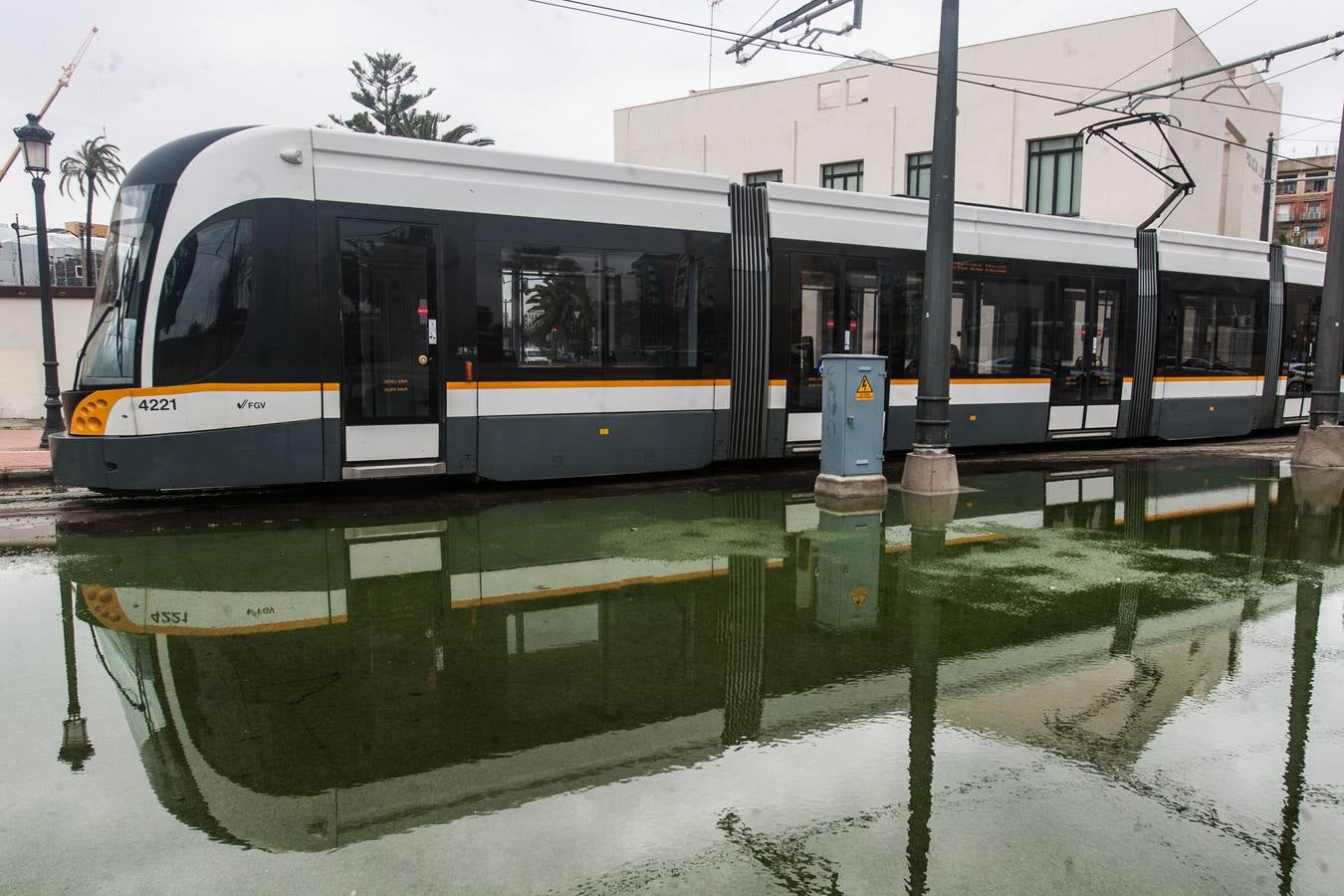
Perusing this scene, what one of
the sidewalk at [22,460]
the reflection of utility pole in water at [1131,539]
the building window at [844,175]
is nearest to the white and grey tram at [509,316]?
the reflection of utility pole in water at [1131,539]

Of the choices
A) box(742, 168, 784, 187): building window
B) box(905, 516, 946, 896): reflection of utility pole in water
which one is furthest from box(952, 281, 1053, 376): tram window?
box(742, 168, 784, 187): building window

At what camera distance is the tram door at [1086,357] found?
14227 mm

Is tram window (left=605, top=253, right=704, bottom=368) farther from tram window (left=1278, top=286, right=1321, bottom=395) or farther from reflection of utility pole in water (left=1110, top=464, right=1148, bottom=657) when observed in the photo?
tram window (left=1278, top=286, right=1321, bottom=395)

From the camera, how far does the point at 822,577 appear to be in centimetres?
666

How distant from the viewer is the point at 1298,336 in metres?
17.5

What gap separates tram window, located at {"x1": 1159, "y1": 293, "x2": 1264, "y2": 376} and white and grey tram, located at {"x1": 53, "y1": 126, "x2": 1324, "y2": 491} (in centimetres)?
187

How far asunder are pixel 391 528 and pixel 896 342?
7.46m

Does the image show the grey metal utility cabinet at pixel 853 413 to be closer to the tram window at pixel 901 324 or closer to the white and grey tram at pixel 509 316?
the white and grey tram at pixel 509 316

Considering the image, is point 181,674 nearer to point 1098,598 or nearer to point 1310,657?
point 1098,598

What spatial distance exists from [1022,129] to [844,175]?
6548mm

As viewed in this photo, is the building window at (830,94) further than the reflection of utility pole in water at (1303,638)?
Yes

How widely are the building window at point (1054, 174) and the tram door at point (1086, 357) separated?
14472 mm

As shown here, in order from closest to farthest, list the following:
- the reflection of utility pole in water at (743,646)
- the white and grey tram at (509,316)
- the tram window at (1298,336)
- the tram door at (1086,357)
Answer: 1. the reflection of utility pole in water at (743,646)
2. the white and grey tram at (509,316)
3. the tram door at (1086,357)
4. the tram window at (1298,336)

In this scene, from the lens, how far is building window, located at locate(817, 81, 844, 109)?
32.9m
